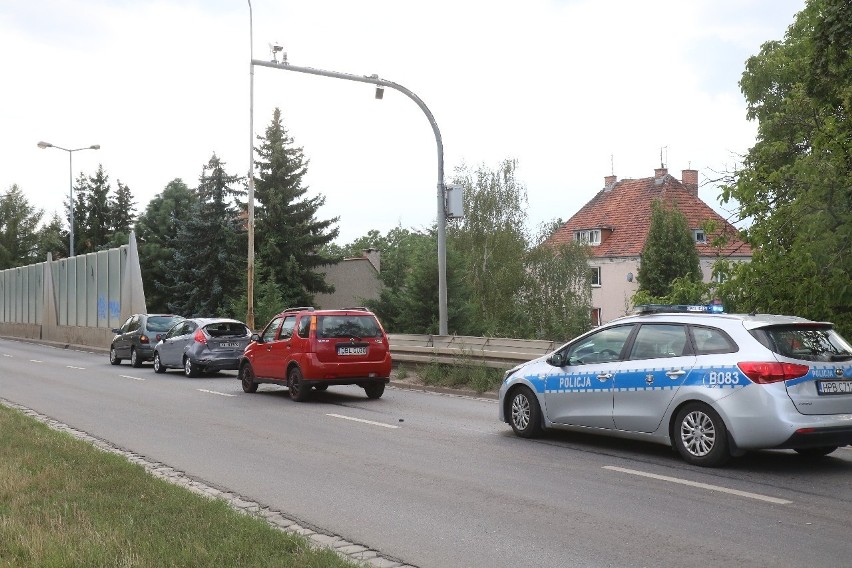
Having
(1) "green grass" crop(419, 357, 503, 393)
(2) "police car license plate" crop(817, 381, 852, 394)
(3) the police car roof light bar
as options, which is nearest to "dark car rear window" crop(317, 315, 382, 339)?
(1) "green grass" crop(419, 357, 503, 393)

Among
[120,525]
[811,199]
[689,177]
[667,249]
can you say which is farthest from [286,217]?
[120,525]

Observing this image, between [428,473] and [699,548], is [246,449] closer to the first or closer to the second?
[428,473]

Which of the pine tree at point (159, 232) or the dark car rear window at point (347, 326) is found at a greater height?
the pine tree at point (159, 232)

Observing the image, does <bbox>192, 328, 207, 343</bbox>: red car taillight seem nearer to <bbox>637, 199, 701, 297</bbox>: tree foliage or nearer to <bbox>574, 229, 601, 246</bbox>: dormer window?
<bbox>637, 199, 701, 297</bbox>: tree foliage

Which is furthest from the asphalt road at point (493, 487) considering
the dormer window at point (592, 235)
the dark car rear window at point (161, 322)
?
the dormer window at point (592, 235)

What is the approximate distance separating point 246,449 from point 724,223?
9.46 metres

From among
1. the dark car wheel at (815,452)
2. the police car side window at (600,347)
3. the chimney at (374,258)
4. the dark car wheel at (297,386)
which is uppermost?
the chimney at (374,258)

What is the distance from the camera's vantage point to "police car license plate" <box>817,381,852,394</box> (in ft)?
29.8

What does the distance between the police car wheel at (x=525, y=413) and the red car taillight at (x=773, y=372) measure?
316cm

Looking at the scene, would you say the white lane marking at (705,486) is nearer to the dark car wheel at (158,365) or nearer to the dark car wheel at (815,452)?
the dark car wheel at (815,452)

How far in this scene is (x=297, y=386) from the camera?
674 inches

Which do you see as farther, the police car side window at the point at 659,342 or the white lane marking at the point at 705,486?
the police car side window at the point at 659,342

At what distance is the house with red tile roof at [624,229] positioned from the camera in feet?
202

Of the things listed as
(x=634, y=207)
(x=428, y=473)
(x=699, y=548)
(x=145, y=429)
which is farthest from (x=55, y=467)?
(x=634, y=207)
